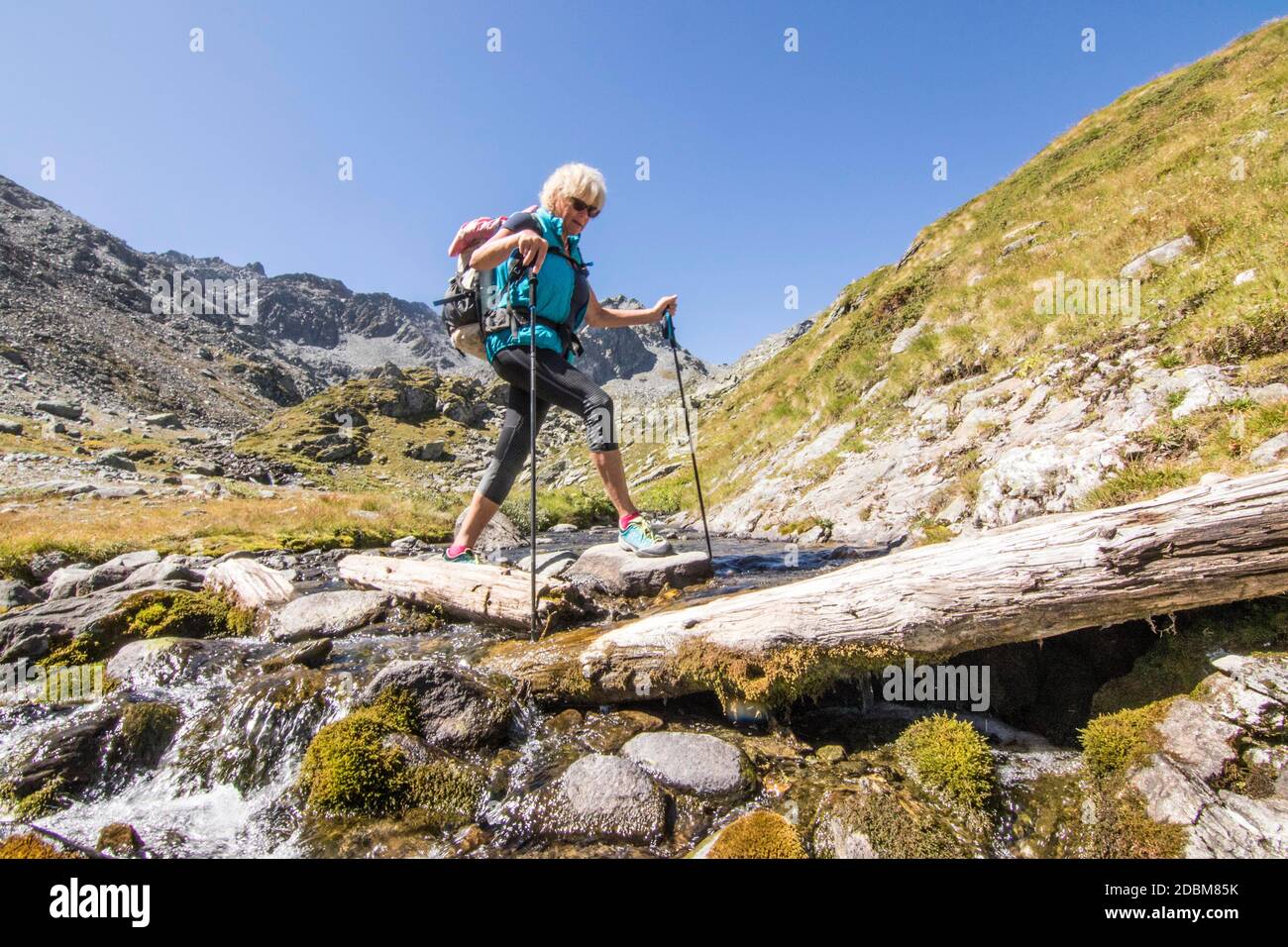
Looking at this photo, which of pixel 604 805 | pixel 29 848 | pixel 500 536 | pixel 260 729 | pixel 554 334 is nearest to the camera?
pixel 29 848

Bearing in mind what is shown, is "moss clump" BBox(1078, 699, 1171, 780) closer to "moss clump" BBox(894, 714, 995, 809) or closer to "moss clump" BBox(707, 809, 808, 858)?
"moss clump" BBox(894, 714, 995, 809)

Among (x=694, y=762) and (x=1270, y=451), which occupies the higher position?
(x=1270, y=451)

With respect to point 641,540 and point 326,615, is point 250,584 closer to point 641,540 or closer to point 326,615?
point 326,615

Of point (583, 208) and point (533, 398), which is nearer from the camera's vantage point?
point (533, 398)

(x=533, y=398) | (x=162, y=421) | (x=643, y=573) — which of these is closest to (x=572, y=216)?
(x=533, y=398)

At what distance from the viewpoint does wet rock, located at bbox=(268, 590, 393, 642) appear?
753 centimetres

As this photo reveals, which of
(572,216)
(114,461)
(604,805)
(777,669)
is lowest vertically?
(604,805)

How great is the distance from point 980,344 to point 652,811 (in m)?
15.9

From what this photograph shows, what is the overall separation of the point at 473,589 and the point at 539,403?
262 cm

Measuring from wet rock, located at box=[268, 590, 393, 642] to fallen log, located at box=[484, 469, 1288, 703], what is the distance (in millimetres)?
3165

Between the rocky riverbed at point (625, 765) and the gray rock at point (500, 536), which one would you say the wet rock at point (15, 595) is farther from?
the gray rock at point (500, 536)

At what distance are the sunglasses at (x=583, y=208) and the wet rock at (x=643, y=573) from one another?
15.2 feet

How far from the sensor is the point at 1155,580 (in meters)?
3.71

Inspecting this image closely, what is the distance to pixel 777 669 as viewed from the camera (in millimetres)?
4641
